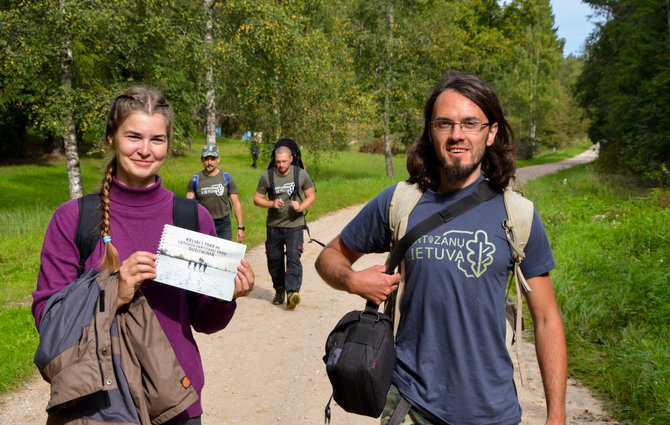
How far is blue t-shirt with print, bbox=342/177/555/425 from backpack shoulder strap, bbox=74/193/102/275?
124 cm

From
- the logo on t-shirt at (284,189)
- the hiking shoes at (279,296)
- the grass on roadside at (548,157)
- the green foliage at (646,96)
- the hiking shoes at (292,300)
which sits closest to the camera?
the hiking shoes at (292,300)

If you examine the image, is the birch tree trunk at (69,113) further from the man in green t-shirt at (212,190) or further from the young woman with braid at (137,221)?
the young woman with braid at (137,221)

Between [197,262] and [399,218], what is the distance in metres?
0.88

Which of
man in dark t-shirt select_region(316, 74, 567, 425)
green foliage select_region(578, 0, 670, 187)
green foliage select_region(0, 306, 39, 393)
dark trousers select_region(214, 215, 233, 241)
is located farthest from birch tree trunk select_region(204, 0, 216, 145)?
man in dark t-shirt select_region(316, 74, 567, 425)

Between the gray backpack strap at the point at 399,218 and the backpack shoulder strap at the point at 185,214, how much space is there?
85 cm

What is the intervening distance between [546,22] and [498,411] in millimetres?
66544

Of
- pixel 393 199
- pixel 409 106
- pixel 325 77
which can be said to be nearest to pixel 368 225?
pixel 393 199

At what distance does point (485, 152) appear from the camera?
2525mm

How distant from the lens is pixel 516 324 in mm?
2352

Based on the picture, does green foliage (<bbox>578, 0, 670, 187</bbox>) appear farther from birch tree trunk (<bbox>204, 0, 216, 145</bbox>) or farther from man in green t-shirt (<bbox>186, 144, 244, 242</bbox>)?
man in green t-shirt (<bbox>186, 144, 244, 242</bbox>)

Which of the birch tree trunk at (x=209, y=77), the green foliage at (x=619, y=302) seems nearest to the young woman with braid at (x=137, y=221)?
the green foliage at (x=619, y=302)

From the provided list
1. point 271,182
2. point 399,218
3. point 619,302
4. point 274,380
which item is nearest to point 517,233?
point 399,218

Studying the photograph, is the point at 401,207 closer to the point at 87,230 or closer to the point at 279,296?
the point at 87,230

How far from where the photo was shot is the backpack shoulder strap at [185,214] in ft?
7.40
